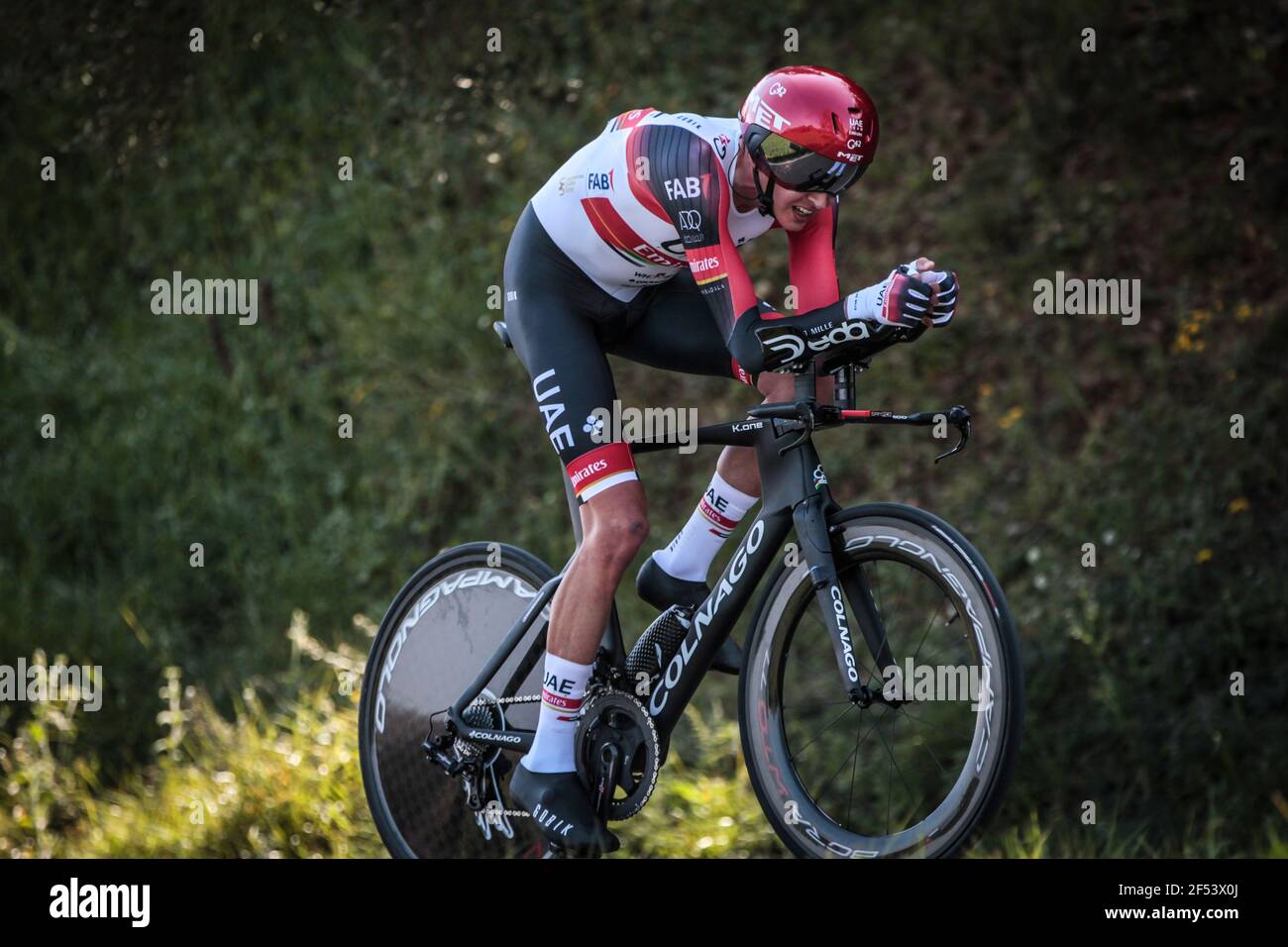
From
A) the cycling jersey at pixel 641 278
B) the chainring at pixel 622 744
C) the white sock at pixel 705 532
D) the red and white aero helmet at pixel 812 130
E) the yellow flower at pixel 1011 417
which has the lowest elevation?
the chainring at pixel 622 744

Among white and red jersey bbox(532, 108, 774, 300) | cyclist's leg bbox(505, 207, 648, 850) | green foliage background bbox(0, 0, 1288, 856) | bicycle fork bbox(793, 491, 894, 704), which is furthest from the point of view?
green foliage background bbox(0, 0, 1288, 856)

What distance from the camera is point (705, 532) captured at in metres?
4.64

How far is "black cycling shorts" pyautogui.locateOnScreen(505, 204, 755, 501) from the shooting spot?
4449 mm

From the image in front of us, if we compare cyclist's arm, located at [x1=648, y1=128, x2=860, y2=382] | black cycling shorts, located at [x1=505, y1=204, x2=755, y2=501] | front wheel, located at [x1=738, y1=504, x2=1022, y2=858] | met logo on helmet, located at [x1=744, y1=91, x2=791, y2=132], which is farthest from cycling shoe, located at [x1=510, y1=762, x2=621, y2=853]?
met logo on helmet, located at [x1=744, y1=91, x2=791, y2=132]

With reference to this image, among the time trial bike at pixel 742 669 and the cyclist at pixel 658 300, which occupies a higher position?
the cyclist at pixel 658 300

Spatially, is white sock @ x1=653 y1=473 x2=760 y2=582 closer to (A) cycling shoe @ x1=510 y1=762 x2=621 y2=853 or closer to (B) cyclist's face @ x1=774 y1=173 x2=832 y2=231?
(A) cycling shoe @ x1=510 y1=762 x2=621 y2=853

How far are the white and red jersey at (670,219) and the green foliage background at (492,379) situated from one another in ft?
8.05

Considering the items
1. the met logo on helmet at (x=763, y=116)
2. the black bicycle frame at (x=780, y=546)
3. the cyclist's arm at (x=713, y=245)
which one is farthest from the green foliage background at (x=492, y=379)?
the met logo on helmet at (x=763, y=116)

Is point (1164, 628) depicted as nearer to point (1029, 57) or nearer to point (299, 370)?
point (1029, 57)

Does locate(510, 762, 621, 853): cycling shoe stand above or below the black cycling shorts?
below

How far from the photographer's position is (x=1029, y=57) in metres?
8.59

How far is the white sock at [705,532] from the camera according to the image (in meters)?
4.61

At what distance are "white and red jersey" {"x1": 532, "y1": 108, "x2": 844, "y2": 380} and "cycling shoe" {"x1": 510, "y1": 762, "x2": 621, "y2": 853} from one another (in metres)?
1.44

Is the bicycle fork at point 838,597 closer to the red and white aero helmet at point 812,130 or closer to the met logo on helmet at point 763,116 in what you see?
the red and white aero helmet at point 812,130
